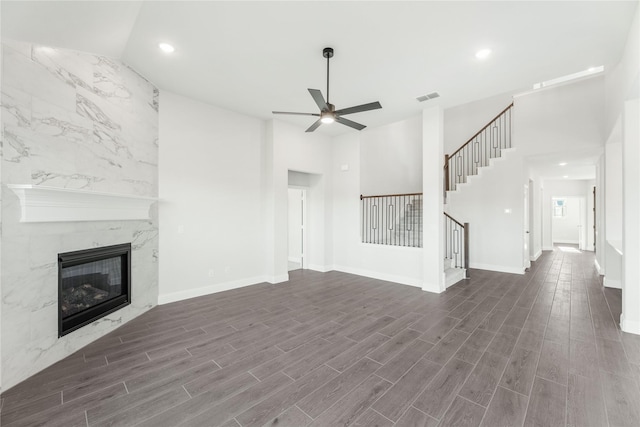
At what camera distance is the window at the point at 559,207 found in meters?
13.0

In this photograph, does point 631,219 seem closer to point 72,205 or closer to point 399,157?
point 399,157

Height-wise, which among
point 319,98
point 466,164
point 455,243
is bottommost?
point 455,243

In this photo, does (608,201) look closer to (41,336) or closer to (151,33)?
(151,33)

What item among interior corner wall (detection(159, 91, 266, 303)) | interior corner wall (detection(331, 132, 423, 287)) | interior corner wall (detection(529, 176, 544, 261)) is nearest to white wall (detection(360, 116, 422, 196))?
interior corner wall (detection(331, 132, 423, 287))

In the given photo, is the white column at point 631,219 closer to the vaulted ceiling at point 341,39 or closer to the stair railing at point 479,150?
the vaulted ceiling at point 341,39

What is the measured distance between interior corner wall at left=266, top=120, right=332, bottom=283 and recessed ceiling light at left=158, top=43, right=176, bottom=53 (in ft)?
8.05

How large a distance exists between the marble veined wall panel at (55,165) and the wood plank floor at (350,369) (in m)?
0.29

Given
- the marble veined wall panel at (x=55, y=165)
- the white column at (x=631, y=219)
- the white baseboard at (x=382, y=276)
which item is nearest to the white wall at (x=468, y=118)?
the white column at (x=631, y=219)

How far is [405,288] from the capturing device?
515 centimetres

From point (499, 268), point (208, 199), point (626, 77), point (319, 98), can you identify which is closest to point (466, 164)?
point (499, 268)

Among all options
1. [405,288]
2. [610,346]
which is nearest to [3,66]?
[405,288]

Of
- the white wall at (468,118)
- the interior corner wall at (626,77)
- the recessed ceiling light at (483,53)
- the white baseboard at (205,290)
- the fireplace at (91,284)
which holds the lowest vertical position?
the white baseboard at (205,290)

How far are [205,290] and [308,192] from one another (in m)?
3.41

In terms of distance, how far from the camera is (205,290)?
187 inches
